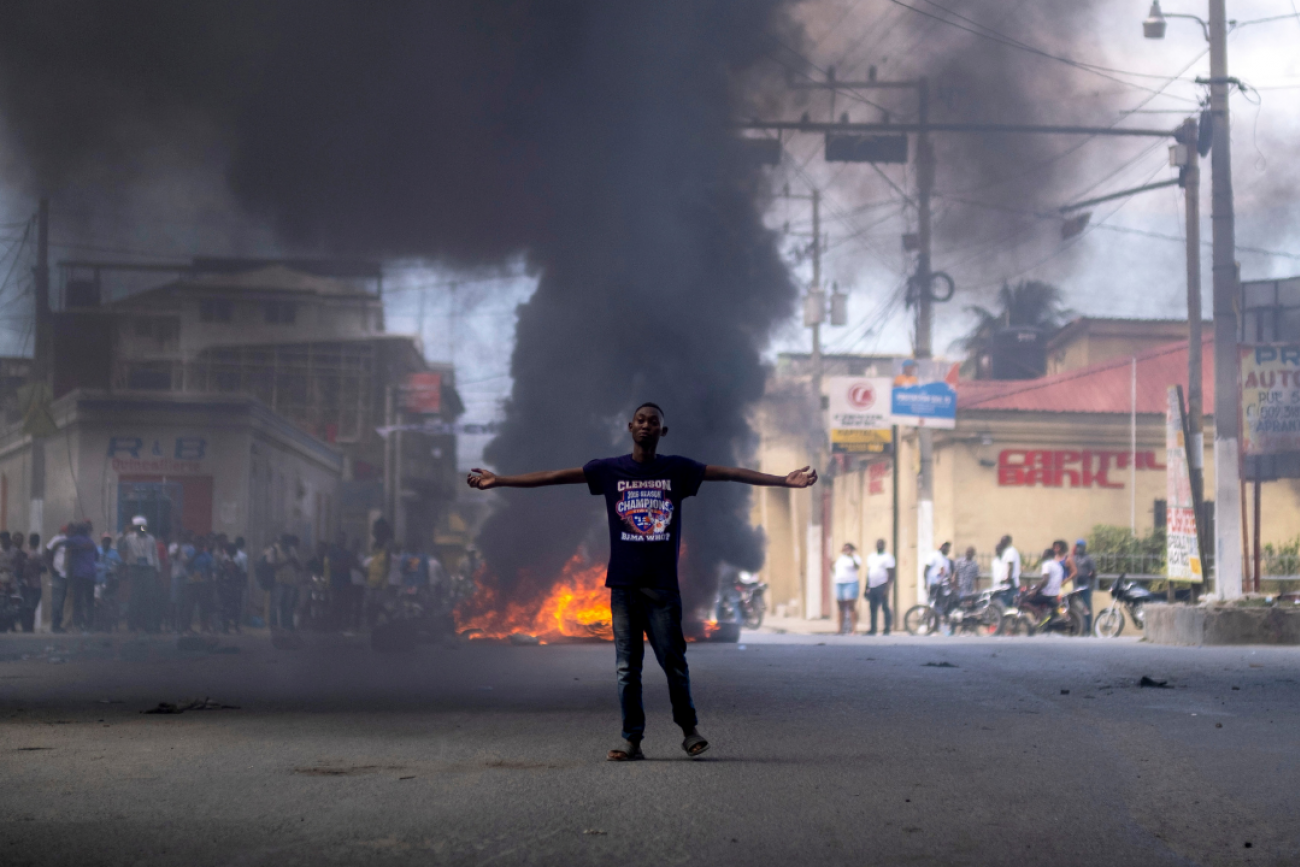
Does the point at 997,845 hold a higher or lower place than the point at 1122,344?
lower

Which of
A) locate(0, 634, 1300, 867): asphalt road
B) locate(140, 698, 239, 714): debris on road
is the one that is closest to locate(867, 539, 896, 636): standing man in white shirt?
locate(0, 634, 1300, 867): asphalt road

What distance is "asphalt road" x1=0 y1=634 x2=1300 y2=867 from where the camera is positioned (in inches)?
159

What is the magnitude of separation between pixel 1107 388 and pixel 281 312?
22.5 metres

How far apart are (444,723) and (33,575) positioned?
46.2 feet

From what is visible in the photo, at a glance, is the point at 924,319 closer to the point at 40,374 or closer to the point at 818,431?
the point at 818,431

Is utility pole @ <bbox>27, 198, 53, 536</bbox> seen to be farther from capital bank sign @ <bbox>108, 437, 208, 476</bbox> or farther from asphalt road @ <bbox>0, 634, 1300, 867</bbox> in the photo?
asphalt road @ <bbox>0, 634, 1300, 867</bbox>

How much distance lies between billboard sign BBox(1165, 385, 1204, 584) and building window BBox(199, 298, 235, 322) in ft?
87.8

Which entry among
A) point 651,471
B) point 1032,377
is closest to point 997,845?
point 651,471

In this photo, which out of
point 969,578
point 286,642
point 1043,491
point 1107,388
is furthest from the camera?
point 1107,388

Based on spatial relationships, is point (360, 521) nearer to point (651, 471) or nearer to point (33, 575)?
point (33, 575)

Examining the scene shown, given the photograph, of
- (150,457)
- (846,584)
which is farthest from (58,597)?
(846,584)

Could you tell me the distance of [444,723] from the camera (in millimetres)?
7117

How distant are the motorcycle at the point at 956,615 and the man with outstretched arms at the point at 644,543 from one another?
16.4 meters

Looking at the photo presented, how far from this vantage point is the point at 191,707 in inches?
316
